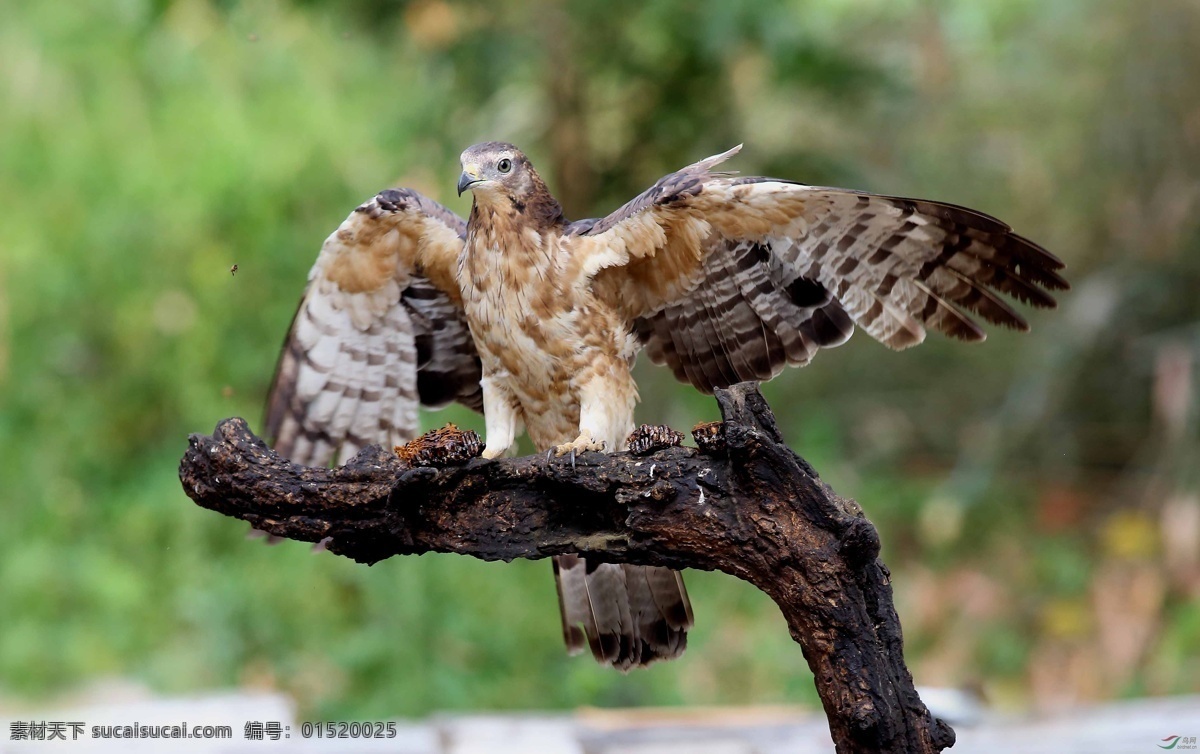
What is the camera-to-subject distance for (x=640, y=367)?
8.95 m

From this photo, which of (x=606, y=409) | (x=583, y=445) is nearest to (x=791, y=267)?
(x=606, y=409)

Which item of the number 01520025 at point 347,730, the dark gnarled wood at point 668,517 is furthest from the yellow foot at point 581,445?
the number 01520025 at point 347,730

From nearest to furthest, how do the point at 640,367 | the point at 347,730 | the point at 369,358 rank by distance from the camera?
the point at 369,358
the point at 347,730
the point at 640,367

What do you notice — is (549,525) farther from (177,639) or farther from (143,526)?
(143,526)

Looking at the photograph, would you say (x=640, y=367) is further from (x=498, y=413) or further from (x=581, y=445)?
(x=581, y=445)

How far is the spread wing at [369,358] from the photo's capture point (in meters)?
4.87

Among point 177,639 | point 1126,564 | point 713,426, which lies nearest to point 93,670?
point 177,639

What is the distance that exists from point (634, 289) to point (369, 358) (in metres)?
1.20

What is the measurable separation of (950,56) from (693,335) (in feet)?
19.6

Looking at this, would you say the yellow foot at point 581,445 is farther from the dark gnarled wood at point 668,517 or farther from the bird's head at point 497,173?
the bird's head at point 497,173

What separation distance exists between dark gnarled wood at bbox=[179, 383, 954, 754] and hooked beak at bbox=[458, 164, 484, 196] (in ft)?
3.18

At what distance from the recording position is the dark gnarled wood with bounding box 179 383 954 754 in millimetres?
3381

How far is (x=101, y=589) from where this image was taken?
8289 mm

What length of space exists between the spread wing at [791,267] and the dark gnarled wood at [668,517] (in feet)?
2.78
